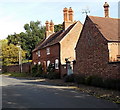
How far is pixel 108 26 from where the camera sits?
22453mm

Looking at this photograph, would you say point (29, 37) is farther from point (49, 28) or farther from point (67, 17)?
point (67, 17)

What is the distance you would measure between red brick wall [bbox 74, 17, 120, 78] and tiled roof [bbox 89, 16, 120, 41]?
0.60 meters

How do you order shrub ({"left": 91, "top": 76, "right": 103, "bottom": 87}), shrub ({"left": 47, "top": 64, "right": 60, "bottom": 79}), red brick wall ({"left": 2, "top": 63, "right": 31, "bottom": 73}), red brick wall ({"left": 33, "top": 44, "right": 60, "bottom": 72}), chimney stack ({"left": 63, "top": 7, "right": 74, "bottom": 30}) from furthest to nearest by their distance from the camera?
red brick wall ({"left": 2, "top": 63, "right": 31, "bottom": 73}), chimney stack ({"left": 63, "top": 7, "right": 74, "bottom": 30}), red brick wall ({"left": 33, "top": 44, "right": 60, "bottom": 72}), shrub ({"left": 47, "top": 64, "right": 60, "bottom": 79}), shrub ({"left": 91, "top": 76, "right": 103, "bottom": 87})

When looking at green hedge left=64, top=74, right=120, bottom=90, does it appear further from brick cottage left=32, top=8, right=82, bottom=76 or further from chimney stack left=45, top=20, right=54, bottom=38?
chimney stack left=45, top=20, right=54, bottom=38

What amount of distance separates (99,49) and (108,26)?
394 cm

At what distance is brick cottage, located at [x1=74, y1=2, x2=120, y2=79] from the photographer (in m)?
18.5

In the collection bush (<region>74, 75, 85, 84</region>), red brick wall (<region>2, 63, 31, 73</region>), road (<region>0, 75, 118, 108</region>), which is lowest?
road (<region>0, 75, 118, 108</region>)

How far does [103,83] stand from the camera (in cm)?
1736

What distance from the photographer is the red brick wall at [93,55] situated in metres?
18.2

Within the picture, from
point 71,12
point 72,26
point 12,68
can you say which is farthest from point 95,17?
point 12,68

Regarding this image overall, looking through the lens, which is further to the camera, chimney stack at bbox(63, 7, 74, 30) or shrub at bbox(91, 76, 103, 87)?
chimney stack at bbox(63, 7, 74, 30)

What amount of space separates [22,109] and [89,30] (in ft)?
47.4

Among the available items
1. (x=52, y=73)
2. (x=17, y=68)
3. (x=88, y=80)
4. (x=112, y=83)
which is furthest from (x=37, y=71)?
(x=112, y=83)

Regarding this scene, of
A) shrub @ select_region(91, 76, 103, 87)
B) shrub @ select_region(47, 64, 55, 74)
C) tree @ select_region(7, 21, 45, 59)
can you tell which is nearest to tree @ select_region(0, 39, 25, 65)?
tree @ select_region(7, 21, 45, 59)
